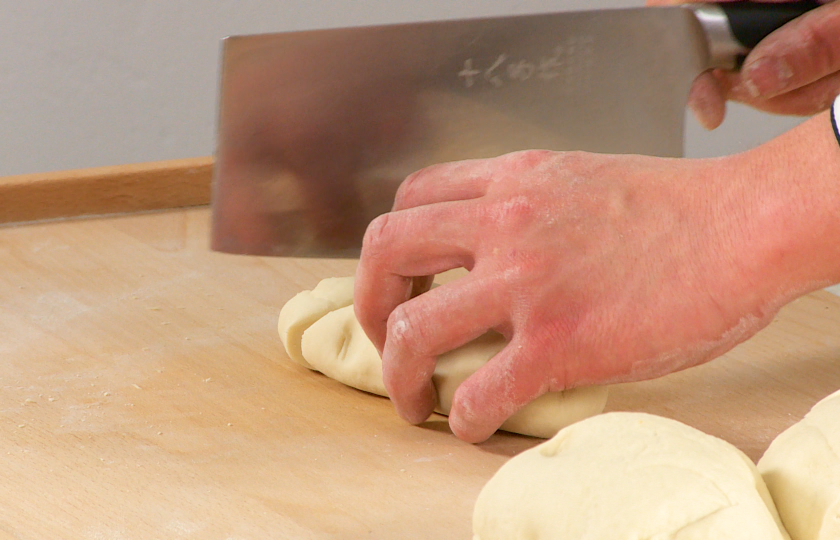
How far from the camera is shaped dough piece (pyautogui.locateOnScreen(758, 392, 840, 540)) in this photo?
0.68m

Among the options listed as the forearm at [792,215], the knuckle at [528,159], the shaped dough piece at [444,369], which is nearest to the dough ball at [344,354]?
the shaped dough piece at [444,369]

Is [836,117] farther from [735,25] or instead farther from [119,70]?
[119,70]

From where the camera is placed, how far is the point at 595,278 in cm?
97

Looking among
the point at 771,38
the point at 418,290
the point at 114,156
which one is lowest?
the point at 114,156

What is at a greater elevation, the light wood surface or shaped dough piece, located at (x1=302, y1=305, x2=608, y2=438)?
shaped dough piece, located at (x1=302, y1=305, x2=608, y2=438)

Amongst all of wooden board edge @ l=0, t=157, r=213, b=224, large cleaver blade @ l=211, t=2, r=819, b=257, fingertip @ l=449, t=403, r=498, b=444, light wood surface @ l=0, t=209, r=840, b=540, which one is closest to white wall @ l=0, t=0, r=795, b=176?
wooden board edge @ l=0, t=157, r=213, b=224

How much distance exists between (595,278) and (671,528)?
0.37 m

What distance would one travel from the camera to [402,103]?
1.21 meters

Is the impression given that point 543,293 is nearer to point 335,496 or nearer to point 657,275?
point 657,275

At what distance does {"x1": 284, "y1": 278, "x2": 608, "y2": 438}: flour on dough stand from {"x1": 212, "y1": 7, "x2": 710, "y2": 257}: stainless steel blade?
0.48 feet

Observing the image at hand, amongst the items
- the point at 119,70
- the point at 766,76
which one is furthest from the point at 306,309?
the point at 119,70

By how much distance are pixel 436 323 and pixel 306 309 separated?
0.29m

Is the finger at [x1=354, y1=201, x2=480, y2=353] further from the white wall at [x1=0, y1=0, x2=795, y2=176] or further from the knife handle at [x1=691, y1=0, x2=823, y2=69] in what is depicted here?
the white wall at [x1=0, y1=0, x2=795, y2=176]

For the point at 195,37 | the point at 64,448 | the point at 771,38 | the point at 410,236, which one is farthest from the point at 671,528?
the point at 195,37
